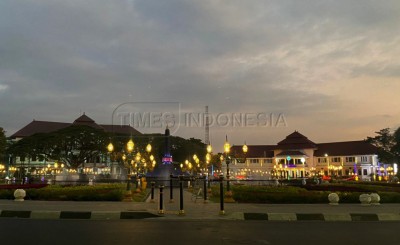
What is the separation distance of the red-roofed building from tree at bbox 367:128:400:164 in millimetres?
4140

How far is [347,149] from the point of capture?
95750mm

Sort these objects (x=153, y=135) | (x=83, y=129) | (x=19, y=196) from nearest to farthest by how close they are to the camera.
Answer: (x=19, y=196) → (x=83, y=129) → (x=153, y=135)

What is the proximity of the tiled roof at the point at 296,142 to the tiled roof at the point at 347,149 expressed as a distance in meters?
2.42

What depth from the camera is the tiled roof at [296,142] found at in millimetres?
99312

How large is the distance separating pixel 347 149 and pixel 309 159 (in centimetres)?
948

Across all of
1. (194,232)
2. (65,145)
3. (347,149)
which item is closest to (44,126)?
(65,145)

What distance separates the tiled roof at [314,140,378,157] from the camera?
92.2 metres

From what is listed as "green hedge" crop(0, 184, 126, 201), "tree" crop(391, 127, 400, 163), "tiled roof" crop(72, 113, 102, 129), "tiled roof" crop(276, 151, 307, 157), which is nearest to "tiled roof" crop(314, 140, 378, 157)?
"tiled roof" crop(276, 151, 307, 157)

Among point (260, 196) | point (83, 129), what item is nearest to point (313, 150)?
point (83, 129)

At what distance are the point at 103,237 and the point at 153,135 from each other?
3197 inches

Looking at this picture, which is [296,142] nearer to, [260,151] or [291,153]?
Answer: [291,153]

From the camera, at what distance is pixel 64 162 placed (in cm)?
6738

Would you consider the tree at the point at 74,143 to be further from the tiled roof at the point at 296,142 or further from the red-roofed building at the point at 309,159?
the tiled roof at the point at 296,142

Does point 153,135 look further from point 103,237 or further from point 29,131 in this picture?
point 103,237
